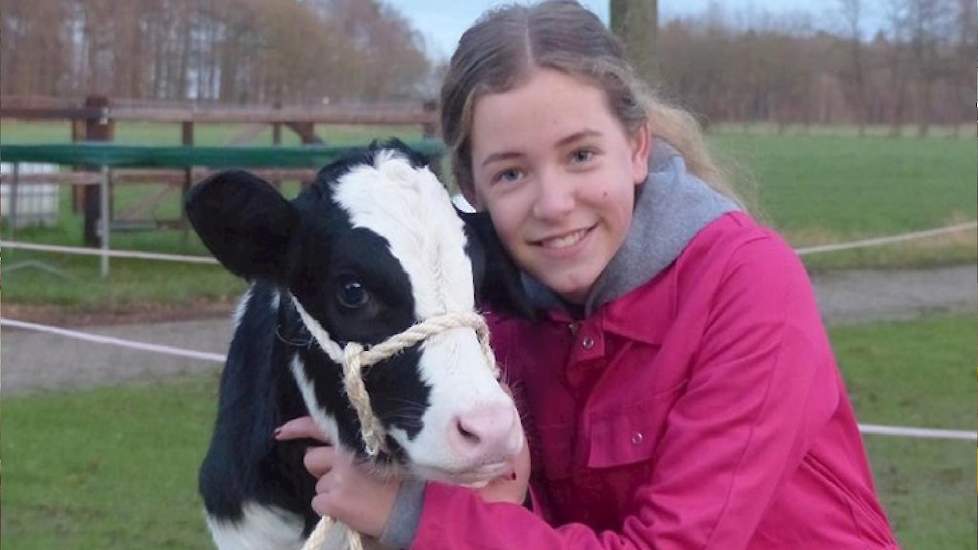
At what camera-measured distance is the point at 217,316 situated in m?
11.0

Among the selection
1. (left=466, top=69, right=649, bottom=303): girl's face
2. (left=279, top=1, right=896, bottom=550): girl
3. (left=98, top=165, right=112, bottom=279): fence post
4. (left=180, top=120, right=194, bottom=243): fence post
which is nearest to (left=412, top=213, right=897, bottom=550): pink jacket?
(left=279, top=1, right=896, bottom=550): girl

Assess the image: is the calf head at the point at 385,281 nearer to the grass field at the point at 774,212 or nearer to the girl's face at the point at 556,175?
the girl's face at the point at 556,175

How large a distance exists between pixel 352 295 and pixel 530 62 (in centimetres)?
52

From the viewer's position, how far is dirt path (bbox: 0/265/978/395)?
9.02 m

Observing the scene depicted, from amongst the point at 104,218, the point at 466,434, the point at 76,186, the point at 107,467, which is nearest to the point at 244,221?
the point at 466,434

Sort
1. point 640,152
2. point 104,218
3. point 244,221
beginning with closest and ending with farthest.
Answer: point 244,221 < point 640,152 < point 104,218

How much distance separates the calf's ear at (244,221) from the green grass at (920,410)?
4056 millimetres

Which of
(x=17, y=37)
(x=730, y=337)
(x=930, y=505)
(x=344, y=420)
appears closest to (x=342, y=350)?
(x=344, y=420)

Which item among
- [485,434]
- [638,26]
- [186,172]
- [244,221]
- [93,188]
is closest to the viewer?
[485,434]

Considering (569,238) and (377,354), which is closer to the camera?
(377,354)

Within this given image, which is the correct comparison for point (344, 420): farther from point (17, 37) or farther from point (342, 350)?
point (17, 37)

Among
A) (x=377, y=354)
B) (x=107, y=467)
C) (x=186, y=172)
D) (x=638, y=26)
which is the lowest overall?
(x=107, y=467)

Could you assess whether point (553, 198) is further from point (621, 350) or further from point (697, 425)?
point (697, 425)

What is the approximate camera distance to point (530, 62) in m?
2.56
